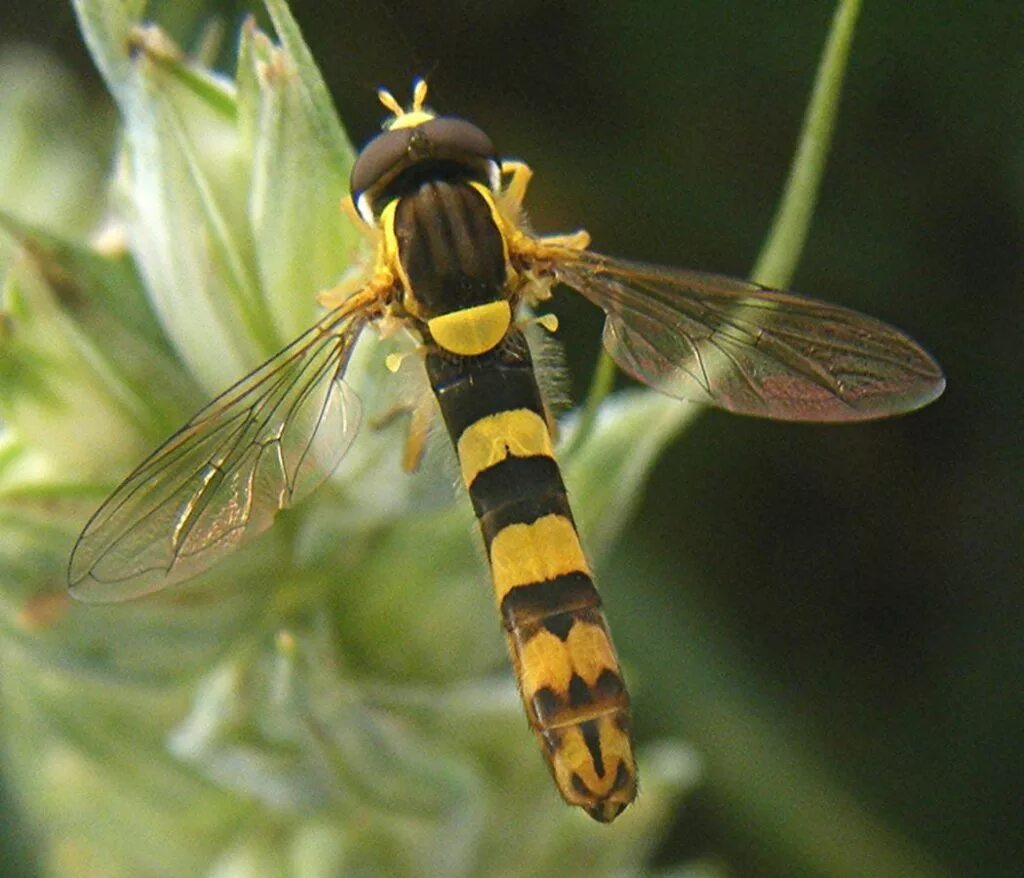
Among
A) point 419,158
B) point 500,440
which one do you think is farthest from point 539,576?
point 419,158

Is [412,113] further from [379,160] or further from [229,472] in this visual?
[229,472]

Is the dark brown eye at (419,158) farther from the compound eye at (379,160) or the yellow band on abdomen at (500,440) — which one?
the yellow band on abdomen at (500,440)

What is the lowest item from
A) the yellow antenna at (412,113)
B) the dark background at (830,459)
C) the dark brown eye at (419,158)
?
the dark background at (830,459)

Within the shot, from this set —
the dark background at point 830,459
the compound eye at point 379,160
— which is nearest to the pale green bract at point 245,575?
the compound eye at point 379,160

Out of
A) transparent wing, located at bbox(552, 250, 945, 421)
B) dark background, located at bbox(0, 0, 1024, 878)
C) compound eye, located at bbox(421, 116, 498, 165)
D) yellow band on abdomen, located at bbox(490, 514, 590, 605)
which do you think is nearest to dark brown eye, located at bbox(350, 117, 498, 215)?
compound eye, located at bbox(421, 116, 498, 165)

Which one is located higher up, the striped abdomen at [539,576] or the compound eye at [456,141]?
the compound eye at [456,141]

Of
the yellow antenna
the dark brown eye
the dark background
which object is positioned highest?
the yellow antenna

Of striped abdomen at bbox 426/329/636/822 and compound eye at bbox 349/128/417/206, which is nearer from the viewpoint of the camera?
striped abdomen at bbox 426/329/636/822

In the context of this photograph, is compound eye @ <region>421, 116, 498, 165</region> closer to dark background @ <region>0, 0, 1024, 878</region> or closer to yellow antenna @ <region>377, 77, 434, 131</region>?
yellow antenna @ <region>377, 77, 434, 131</region>
